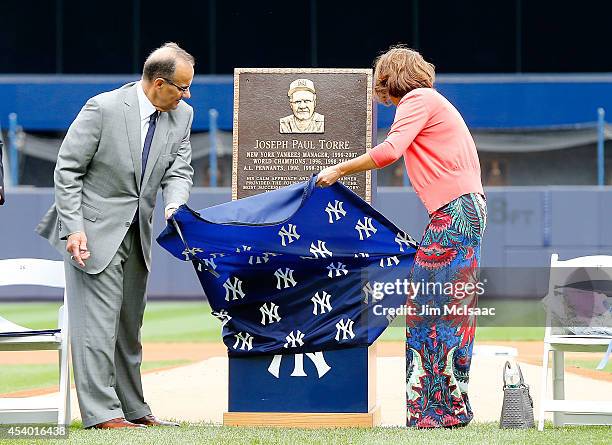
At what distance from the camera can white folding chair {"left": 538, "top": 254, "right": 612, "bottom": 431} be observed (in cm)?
686

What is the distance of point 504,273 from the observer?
20672 millimetres

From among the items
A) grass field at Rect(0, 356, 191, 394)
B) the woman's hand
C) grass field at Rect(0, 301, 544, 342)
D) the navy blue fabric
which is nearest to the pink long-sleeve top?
the woman's hand

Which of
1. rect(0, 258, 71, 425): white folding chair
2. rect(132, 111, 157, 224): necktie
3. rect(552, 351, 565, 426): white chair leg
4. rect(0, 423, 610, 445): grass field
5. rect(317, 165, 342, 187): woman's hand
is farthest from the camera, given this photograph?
rect(552, 351, 565, 426): white chair leg

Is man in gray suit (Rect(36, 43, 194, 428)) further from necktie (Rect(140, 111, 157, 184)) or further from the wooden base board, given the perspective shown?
the wooden base board

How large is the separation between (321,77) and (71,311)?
1.96 metres

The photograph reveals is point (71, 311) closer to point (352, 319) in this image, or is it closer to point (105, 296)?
point (105, 296)

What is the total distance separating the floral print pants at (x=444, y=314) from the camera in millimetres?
6426

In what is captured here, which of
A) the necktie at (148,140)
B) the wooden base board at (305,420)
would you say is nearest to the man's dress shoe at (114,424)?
the wooden base board at (305,420)

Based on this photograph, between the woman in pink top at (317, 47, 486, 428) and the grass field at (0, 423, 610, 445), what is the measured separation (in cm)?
26

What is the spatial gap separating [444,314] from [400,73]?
1.29 meters

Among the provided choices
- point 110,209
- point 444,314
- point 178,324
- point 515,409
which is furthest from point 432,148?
point 178,324

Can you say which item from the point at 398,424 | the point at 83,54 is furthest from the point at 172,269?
the point at 398,424

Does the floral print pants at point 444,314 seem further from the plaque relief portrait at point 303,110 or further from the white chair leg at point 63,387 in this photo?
the white chair leg at point 63,387

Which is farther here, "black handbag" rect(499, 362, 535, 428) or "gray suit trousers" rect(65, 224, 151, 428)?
"black handbag" rect(499, 362, 535, 428)
